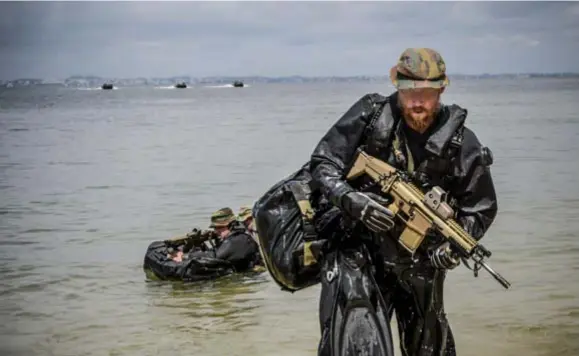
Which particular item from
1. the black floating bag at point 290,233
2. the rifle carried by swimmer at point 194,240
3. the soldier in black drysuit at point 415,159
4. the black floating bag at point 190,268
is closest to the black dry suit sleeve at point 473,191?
the soldier in black drysuit at point 415,159

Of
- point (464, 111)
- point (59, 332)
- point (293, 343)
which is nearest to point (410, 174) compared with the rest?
point (464, 111)

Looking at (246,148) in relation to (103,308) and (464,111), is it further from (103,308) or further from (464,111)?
(464,111)

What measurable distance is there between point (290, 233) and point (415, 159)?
736 millimetres

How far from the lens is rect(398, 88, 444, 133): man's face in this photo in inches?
185

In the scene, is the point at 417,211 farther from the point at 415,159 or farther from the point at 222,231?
the point at 222,231

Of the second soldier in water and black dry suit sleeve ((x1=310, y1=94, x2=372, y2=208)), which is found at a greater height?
black dry suit sleeve ((x1=310, y1=94, x2=372, y2=208))

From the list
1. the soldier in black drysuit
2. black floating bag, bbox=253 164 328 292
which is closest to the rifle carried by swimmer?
black floating bag, bbox=253 164 328 292

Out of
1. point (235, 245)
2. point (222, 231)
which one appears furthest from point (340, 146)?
point (222, 231)

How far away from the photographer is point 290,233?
16.5 ft

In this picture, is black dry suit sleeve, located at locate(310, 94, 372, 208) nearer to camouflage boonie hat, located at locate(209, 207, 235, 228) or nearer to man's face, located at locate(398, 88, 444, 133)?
man's face, located at locate(398, 88, 444, 133)

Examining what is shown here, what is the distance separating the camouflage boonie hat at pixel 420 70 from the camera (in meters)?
4.66

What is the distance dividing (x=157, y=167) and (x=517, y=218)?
1281 cm

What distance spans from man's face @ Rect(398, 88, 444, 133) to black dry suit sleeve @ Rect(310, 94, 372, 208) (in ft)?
0.59

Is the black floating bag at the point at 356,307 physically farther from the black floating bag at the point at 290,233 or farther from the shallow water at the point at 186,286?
the shallow water at the point at 186,286
